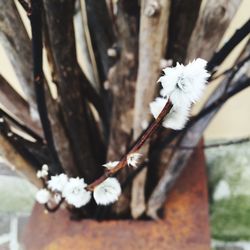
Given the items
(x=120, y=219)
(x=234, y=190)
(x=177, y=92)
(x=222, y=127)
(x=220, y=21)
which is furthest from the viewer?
(x=222, y=127)

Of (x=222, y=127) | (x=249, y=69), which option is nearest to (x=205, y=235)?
(x=249, y=69)

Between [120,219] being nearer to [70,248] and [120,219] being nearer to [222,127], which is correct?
[70,248]

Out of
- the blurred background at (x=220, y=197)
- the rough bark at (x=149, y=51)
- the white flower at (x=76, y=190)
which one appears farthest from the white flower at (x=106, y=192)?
the blurred background at (x=220, y=197)

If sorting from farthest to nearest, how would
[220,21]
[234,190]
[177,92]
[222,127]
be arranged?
[222,127] < [234,190] < [220,21] < [177,92]

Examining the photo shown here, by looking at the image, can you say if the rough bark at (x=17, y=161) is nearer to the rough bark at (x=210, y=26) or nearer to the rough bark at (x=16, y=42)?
the rough bark at (x=16, y=42)

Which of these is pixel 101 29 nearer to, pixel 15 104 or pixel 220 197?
pixel 15 104

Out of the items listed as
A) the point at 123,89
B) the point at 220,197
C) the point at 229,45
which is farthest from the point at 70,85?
the point at 220,197

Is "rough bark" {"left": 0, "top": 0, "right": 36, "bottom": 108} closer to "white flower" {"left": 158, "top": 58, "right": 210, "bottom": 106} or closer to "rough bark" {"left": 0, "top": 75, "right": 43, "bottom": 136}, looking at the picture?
"rough bark" {"left": 0, "top": 75, "right": 43, "bottom": 136}
